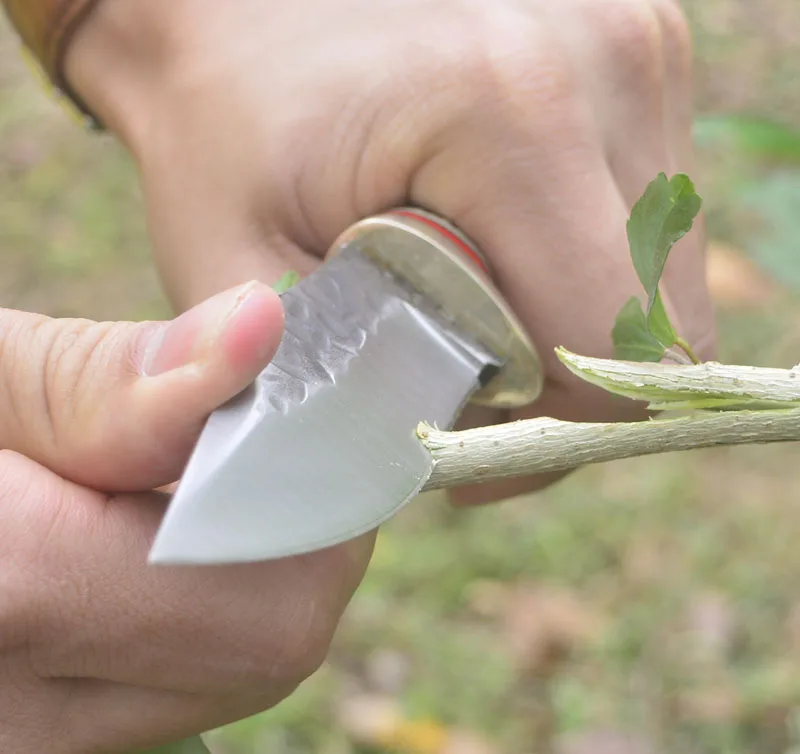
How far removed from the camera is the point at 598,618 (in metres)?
1.40

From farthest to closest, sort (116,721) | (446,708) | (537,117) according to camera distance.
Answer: (446,708), (537,117), (116,721)

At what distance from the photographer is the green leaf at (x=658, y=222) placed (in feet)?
1.78

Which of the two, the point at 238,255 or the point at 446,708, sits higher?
the point at 238,255

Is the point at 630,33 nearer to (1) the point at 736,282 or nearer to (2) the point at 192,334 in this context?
(2) the point at 192,334

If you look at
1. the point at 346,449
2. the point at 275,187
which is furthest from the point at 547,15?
the point at 346,449

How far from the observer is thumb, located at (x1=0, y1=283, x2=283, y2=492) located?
512 millimetres

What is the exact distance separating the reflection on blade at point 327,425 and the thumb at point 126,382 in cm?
3

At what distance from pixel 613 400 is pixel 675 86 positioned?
1.03ft

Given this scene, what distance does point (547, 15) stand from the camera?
82cm

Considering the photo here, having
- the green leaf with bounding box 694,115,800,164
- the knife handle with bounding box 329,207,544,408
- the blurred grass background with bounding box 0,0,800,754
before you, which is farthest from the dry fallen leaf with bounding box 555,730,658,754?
the green leaf with bounding box 694,115,800,164

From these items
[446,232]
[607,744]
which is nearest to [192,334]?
[446,232]

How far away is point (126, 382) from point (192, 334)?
5 centimetres

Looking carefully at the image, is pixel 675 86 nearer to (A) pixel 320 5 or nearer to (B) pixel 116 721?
(A) pixel 320 5

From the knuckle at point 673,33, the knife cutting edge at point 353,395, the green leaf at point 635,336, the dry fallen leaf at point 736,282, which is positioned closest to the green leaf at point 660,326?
the green leaf at point 635,336
